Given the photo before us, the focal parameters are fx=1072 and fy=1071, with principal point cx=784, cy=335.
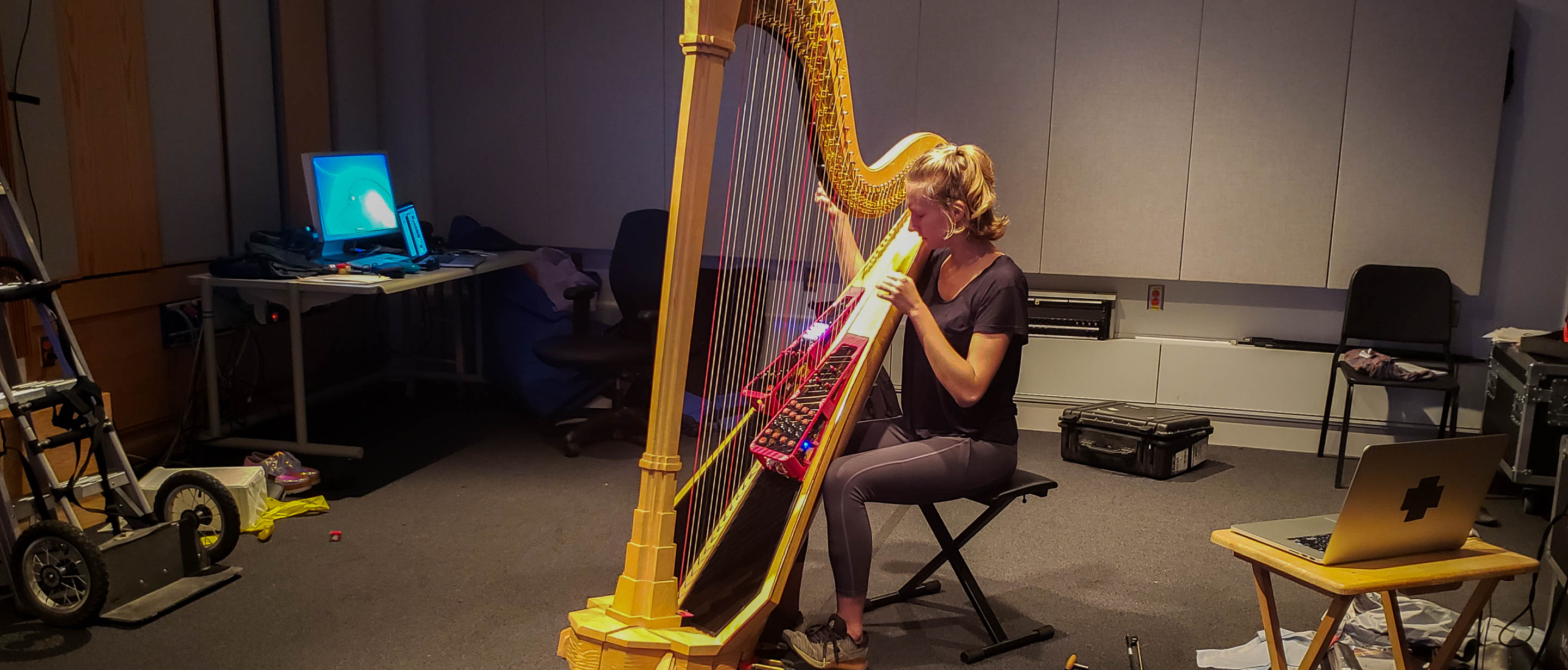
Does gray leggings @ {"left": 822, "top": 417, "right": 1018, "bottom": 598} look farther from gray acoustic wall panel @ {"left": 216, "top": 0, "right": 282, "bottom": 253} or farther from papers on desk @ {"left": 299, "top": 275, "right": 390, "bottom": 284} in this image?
gray acoustic wall panel @ {"left": 216, "top": 0, "right": 282, "bottom": 253}

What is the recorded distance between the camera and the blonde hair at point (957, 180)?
2295 mm

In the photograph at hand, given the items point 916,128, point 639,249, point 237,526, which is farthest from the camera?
point 916,128

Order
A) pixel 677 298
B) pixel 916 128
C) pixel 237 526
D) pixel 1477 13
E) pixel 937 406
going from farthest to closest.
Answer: pixel 916 128
pixel 1477 13
pixel 237 526
pixel 937 406
pixel 677 298

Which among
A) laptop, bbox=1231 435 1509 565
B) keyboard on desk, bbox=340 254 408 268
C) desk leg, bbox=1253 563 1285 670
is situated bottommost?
desk leg, bbox=1253 563 1285 670

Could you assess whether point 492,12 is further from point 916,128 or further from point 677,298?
point 677,298

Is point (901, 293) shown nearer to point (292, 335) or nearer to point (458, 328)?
point (292, 335)

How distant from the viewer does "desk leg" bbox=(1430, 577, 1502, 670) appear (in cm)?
183

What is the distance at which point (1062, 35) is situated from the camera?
442 cm

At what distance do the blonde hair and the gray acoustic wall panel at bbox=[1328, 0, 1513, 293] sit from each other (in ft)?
8.53

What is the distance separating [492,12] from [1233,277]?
11.3ft

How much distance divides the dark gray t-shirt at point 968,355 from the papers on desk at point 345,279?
2044 millimetres

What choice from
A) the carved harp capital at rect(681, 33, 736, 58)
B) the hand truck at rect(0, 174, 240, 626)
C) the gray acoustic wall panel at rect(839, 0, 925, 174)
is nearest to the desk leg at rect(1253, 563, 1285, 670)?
the carved harp capital at rect(681, 33, 736, 58)

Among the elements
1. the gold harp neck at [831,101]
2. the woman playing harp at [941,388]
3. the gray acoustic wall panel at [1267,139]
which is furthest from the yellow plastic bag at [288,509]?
the gray acoustic wall panel at [1267,139]

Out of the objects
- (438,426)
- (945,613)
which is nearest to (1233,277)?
(945,613)
